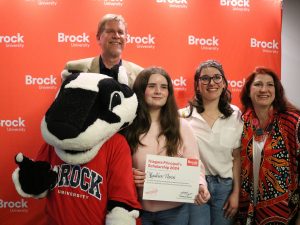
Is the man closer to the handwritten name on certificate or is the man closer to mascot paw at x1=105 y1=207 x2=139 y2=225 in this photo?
the handwritten name on certificate

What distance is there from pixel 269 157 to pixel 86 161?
116cm

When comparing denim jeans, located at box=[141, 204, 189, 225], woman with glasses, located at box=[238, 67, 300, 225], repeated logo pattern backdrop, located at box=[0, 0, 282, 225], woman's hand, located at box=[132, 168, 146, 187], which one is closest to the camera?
woman's hand, located at box=[132, 168, 146, 187]

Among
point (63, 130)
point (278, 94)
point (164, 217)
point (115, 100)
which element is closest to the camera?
point (63, 130)

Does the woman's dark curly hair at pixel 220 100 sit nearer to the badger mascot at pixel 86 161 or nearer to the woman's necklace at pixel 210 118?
the woman's necklace at pixel 210 118

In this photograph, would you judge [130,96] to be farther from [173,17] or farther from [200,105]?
[173,17]

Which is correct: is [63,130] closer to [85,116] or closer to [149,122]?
[85,116]

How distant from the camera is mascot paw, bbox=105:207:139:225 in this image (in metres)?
1.45

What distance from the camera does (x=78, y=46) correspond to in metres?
2.68

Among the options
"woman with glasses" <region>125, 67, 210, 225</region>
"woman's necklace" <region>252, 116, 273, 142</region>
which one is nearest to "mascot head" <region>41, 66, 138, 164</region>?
"woman with glasses" <region>125, 67, 210, 225</region>

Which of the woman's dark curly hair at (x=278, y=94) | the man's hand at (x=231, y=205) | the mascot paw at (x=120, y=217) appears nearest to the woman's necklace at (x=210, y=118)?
the woman's dark curly hair at (x=278, y=94)

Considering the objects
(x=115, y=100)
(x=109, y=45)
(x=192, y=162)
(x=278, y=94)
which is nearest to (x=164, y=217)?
(x=192, y=162)

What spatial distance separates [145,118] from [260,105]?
0.81 m

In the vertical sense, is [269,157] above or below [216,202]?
above

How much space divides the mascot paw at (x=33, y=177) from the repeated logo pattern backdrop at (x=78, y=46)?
3.62ft
